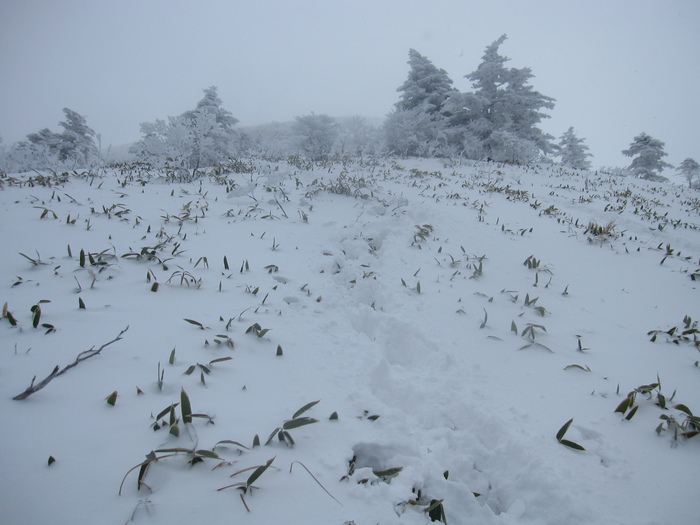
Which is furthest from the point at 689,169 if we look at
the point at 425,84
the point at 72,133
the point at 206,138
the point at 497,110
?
the point at 72,133

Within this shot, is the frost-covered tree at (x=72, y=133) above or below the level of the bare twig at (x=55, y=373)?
above

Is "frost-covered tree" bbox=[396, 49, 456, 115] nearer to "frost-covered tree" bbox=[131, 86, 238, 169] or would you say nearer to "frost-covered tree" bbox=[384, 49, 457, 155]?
→ "frost-covered tree" bbox=[384, 49, 457, 155]

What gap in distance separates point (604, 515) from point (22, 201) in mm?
7881

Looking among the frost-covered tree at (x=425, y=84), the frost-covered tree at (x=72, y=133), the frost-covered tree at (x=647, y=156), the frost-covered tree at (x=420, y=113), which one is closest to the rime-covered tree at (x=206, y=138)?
the frost-covered tree at (x=420, y=113)

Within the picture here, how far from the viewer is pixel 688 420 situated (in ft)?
7.13

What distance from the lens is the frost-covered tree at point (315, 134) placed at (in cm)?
1588

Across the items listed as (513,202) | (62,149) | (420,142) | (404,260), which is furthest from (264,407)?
(62,149)

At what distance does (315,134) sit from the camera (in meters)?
16.0

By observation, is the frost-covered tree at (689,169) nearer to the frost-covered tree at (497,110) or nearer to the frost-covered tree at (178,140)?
the frost-covered tree at (497,110)

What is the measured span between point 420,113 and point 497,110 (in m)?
4.87

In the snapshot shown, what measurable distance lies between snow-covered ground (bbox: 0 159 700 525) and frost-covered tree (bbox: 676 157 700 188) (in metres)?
33.8

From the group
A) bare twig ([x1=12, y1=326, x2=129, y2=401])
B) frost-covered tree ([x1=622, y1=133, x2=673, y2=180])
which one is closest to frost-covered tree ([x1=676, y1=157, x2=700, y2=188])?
frost-covered tree ([x1=622, y1=133, x2=673, y2=180])

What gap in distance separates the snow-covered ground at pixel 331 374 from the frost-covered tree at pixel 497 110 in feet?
48.5

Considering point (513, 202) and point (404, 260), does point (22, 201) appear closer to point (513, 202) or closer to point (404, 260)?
point (404, 260)
